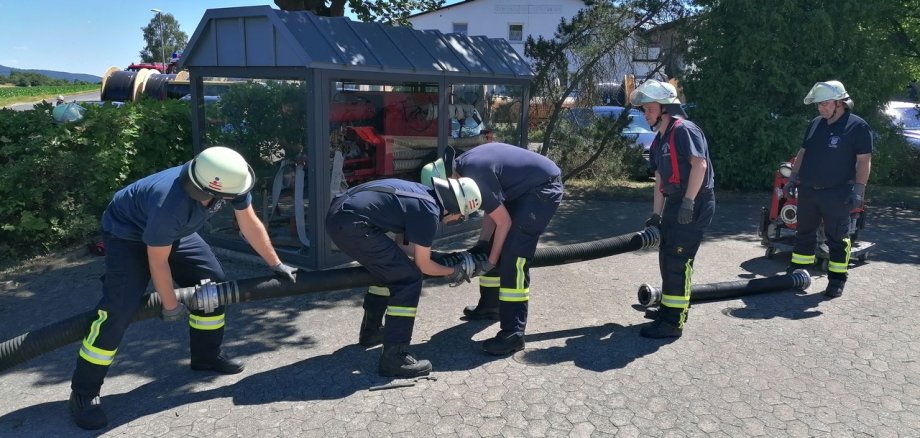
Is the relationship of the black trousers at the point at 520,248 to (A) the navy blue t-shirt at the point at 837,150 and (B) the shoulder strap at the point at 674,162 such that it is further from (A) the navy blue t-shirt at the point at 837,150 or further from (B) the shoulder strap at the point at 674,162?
(A) the navy blue t-shirt at the point at 837,150

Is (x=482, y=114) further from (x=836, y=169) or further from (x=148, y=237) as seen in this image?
(x=148, y=237)

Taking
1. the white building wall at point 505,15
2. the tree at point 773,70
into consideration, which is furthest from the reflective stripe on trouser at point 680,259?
the white building wall at point 505,15

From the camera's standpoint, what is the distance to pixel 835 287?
6168mm

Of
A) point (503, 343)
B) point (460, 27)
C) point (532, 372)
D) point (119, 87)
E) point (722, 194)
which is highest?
point (460, 27)

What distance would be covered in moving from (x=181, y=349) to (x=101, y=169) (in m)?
3.47

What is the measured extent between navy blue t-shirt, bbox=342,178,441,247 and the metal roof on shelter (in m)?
2.42

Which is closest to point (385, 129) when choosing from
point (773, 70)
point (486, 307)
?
point (486, 307)

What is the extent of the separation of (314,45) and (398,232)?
280 cm

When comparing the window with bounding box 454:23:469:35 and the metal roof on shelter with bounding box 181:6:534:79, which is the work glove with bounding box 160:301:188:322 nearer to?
the metal roof on shelter with bounding box 181:6:534:79

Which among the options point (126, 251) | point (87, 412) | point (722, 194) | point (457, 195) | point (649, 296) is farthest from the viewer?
point (722, 194)

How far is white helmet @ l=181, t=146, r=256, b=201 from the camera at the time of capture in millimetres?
3645

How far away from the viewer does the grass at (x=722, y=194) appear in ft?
37.4

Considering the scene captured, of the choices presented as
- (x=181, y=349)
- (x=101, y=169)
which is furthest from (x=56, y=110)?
(x=181, y=349)

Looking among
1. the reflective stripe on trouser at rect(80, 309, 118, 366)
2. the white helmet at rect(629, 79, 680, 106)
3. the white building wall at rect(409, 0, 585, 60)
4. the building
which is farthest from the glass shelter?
the white building wall at rect(409, 0, 585, 60)
